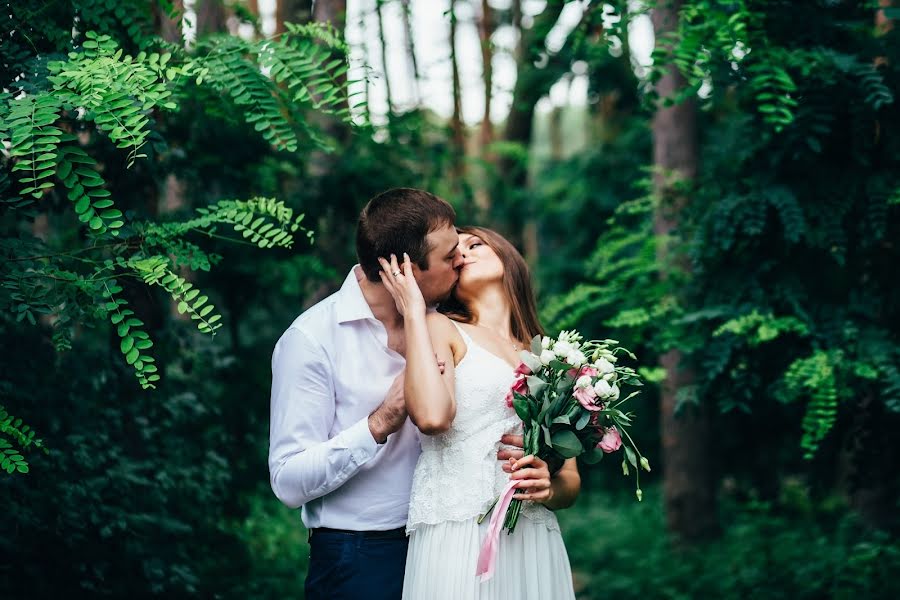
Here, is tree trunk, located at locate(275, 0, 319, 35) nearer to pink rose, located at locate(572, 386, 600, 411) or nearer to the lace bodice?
the lace bodice

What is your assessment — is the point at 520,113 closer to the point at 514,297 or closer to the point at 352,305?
the point at 514,297

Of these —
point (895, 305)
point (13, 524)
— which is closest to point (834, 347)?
point (895, 305)

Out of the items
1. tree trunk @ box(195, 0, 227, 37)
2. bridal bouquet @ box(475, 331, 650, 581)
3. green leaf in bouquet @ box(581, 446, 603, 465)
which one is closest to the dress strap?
bridal bouquet @ box(475, 331, 650, 581)

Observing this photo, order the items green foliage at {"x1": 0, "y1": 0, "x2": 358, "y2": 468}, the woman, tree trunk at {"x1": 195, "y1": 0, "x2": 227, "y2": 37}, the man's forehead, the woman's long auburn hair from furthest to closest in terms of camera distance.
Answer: tree trunk at {"x1": 195, "y1": 0, "x2": 227, "y2": 37}, the woman's long auburn hair, the man's forehead, the woman, green foliage at {"x1": 0, "y1": 0, "x2": 358, "y2": 468}

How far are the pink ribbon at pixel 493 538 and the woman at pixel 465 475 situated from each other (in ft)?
0.13

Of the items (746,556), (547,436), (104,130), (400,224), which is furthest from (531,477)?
(746,556)

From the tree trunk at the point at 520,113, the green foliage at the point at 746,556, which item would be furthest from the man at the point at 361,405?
the tree trunk at the point at 520,113

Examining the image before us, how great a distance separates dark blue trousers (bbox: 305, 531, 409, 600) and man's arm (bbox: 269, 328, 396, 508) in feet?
0.70

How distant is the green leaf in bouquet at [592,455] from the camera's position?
3.05m

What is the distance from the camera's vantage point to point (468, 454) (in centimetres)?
306

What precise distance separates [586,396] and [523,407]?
0.22 m

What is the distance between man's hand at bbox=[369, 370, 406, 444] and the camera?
2957 millimetres

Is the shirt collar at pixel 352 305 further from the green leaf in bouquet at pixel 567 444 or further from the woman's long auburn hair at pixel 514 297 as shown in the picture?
the green leaf in bouquet at pixel 567 444

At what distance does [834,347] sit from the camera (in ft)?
15.3
